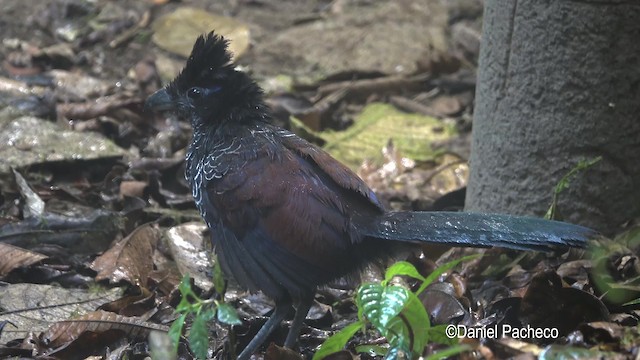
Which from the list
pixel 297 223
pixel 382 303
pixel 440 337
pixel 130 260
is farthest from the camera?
pixel 130 260

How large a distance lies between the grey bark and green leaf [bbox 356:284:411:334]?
5.99ft

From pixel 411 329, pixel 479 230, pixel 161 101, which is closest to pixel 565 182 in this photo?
pixel 479 230

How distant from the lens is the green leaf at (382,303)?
3.23 meters

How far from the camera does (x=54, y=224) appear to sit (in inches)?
212

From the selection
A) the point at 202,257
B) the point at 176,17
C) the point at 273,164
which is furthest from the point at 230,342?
the point at 176,17

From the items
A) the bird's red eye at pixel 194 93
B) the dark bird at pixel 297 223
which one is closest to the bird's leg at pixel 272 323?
the dark bird at pixel 297 223

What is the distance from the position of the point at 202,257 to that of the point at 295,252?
1.30m

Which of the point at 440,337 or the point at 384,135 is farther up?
the point at 440,337

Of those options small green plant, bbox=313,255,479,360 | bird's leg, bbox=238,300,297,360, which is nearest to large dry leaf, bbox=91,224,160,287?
bird's leg, bbox=238,300,297,360

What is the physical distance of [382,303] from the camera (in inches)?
128

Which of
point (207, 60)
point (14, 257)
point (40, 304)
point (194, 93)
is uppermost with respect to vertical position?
point (207, 60)

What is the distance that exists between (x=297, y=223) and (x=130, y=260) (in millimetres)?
1384

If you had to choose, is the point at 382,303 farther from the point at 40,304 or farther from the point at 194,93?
the point at 40,304

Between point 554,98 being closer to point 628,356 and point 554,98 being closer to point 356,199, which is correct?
point 356,199
